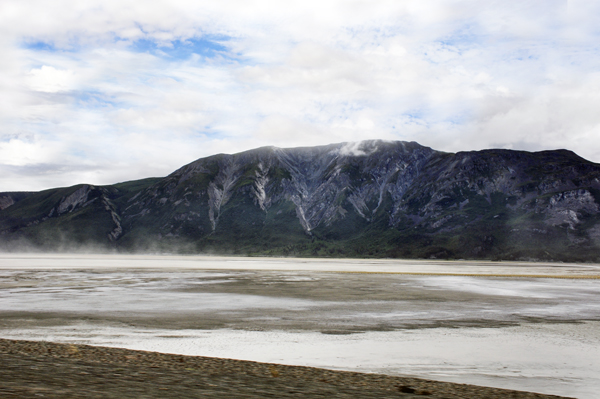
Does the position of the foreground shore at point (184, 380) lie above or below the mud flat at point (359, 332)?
above

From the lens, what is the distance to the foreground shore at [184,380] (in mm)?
10234

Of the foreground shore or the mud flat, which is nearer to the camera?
the foreground shore

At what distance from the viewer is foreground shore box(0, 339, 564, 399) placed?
10.2 m

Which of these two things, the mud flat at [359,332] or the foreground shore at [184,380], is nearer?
the foreground shore at [184,380]

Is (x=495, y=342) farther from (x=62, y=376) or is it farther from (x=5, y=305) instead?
(x=5, y=305)

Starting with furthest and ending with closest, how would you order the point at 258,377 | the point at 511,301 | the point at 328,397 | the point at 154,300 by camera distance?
1. the point at 511,301
2. the point at 154,300
3. the point at 258,377
4. the point at 328,397

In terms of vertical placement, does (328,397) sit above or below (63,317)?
above

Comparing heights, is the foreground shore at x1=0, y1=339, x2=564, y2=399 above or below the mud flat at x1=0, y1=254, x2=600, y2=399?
above

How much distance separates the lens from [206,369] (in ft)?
42.7

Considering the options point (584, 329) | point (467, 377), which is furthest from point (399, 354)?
point (584, 329)

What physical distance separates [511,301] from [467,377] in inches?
1114

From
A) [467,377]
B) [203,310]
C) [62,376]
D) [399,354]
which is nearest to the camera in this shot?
[62,376]

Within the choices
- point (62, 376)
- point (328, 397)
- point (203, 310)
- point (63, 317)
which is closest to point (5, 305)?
point (63, 317)

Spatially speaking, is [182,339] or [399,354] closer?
[399,354]
